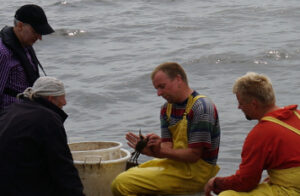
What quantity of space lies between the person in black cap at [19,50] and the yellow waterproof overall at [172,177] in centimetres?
123

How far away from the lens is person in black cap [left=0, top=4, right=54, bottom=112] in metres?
6.16

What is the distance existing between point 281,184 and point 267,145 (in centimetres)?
35

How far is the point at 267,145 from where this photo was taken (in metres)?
4.91

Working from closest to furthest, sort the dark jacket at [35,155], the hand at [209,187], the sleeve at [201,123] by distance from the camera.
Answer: the dark jacket at [35,155] < the hand at [209,187] < the sleeve at [201,123]

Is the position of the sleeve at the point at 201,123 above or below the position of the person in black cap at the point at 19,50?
below

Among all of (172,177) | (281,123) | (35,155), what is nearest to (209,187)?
(172,177)

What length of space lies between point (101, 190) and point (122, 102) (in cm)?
777

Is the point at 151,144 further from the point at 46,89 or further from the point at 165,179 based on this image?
the point at 46,89

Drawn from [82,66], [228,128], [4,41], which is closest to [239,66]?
[82,66]

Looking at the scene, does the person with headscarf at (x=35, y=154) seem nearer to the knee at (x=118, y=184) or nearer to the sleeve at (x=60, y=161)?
the sleeve at (x=60, y=161)

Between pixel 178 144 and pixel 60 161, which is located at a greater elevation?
pixel 60 161

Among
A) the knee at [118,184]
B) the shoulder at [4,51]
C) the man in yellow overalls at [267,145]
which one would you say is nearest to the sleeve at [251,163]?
the man in yellow overalls at [267,145]

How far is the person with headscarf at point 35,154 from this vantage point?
4852 mm

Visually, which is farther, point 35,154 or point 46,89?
point 46,89
